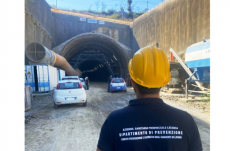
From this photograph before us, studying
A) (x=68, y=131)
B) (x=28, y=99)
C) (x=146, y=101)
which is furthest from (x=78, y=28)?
(x=146, y=101)

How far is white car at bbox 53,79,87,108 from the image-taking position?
1038 cm

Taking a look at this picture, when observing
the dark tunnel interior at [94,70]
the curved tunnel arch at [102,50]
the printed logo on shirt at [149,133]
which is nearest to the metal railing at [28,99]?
the printed logo on shirt at [149,133]

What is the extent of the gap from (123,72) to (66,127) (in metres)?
26.0

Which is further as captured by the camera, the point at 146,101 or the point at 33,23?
the point at 33,23

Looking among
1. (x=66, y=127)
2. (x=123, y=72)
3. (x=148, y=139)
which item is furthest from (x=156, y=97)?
(x=123, y=72)

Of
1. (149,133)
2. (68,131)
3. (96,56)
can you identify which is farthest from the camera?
(96,56)

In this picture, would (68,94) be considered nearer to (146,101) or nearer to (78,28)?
(146,101)

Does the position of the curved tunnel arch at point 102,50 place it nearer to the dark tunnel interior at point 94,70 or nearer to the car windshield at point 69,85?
the dark tunnel interior at point 94,70

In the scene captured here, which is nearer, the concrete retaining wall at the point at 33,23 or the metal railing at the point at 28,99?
the metal railing at the point at 28,99

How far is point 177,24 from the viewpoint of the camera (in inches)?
815

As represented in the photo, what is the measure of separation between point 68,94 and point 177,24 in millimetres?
15639

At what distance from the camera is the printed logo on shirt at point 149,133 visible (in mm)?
1521

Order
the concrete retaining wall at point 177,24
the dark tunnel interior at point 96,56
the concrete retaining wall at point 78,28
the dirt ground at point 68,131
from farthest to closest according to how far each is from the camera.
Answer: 1. the concrete retaining wall at point 78,28
2. the dark tunnel interior at point 96,56
3. the concrete retaining wall at point 177,24
4. the dirt ground at point 68,131

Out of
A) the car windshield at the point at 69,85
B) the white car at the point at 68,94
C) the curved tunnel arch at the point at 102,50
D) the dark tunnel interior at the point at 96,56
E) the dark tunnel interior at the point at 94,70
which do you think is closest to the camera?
the white car at the point at 68,94
